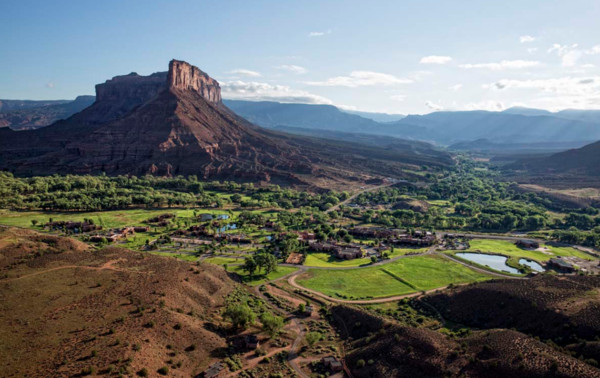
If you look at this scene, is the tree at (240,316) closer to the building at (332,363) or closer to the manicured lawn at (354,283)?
the building at (332,363)

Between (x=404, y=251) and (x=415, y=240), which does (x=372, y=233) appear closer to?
(x=415, y=240)

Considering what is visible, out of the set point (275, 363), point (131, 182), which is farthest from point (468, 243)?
point (131, 182)

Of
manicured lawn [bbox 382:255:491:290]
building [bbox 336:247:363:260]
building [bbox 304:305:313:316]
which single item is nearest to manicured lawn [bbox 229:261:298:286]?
building [bbox 304:305:313:316]

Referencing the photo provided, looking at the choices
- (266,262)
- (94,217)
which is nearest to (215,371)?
(266,262)

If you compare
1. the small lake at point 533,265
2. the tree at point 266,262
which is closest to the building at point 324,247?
the tree at point 266,262

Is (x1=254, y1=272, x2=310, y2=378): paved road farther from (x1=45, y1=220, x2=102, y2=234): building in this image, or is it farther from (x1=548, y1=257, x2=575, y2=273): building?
(x1=548, y1=257, x2=575, y2=273): building
